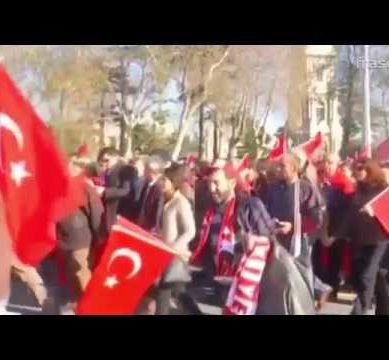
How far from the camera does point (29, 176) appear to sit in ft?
11.8

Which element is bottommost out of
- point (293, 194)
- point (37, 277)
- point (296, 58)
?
point (37, 277)

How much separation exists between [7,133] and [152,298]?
78 centimetres

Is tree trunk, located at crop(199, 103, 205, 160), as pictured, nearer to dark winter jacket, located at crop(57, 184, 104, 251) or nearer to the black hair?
the black hair

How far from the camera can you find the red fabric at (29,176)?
3572mm

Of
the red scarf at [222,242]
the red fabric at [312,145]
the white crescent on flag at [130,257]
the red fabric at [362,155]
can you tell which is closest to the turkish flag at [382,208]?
the red fabric at [362,155]

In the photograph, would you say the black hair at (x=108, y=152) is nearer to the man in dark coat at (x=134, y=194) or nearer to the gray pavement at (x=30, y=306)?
the man in dark coat at (x=134, y=194)

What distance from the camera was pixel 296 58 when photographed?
356 centimetres

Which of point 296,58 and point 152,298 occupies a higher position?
point 296,58

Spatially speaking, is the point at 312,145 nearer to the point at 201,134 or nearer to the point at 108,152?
the point at 201,134

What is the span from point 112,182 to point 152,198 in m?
0.15

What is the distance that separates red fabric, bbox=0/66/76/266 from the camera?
357 cm

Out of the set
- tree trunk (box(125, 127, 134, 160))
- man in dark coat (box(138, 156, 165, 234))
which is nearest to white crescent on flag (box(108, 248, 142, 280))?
man in dark coat (box(138, 156, 165, 234))
